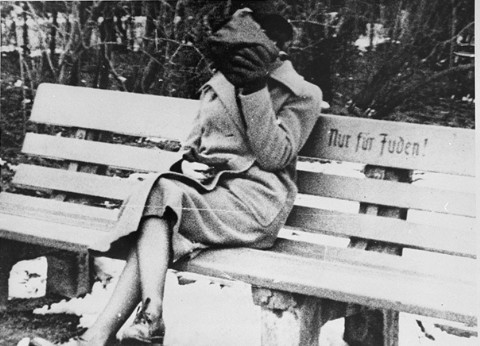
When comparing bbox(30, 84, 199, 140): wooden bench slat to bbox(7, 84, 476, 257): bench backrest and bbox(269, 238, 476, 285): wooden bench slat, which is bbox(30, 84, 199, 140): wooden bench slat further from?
bbox(269, 238, 476, 285): wooden bench slat

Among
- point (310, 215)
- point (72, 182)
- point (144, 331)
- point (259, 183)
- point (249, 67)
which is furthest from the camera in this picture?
point (72, 182)

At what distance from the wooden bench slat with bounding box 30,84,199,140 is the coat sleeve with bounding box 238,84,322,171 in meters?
0.38

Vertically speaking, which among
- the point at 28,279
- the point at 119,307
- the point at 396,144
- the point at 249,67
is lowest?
the point at 28,279

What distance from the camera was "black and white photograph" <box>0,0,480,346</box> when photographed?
160cm

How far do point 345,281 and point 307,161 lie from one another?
54cm

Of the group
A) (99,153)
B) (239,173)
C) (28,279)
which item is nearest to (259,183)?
(239,173)

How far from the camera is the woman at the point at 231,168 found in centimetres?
161

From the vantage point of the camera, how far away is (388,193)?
1869 millimetres

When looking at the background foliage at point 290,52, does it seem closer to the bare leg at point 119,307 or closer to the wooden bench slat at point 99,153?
the wooden bench slat at point 99,153

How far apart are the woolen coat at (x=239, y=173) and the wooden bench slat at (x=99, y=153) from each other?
0.24 m

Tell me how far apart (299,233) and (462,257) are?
47 centimetres

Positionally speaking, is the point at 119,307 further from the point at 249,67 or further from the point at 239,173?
the point at 249,67

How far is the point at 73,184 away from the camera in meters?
2.21

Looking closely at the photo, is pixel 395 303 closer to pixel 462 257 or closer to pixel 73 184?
pixel 462 257
